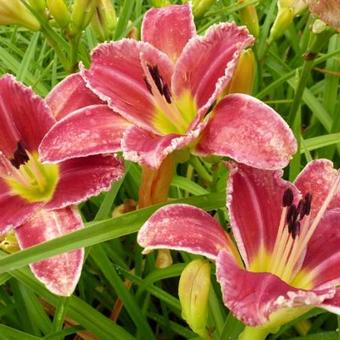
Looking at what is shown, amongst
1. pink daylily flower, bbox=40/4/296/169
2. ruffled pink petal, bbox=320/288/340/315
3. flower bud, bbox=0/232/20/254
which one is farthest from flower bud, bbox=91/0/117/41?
ruffled pink petal, bbox=320/288/340/315

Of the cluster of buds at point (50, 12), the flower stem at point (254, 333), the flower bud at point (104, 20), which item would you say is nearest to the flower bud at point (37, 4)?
the cluster of buds at point (50, 12)

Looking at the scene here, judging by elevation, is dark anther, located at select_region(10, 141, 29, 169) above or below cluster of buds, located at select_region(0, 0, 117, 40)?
below

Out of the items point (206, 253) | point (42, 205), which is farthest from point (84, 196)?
point (206, 253)

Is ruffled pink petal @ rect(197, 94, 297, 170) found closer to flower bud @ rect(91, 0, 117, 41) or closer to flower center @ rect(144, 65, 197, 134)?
flower center @ rect(144, 65, 197, 134)

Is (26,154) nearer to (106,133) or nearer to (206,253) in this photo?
(106,133)

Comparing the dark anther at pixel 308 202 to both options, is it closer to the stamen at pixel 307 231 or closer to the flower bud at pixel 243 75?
the stamen at pixel 307 231

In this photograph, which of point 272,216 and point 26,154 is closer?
point 272,216
